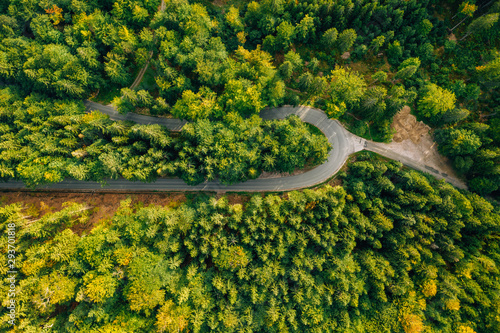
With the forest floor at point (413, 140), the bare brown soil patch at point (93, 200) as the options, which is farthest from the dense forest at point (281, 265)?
the forest floor at point (413, 140)

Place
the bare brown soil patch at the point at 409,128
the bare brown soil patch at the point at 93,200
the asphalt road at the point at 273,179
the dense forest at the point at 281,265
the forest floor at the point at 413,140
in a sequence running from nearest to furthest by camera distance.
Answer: the dense forest at the point at 281,265, the bare brown soil patch at the point at 93,200, the asphalt road at the point at 273,179, the forest floor at the point at 413,140, the bare brown soil patch at the point at 409,128

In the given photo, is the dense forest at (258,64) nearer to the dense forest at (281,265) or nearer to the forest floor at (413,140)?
the forest floor at (413,140)

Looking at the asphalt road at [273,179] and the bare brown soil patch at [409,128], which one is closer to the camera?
the asphalt road at [273,179]

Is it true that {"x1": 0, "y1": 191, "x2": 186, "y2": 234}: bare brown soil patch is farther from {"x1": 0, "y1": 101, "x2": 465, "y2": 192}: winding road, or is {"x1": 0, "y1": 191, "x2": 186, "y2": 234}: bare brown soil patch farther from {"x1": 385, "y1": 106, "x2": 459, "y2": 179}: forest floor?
{"x1": 385, "y1": 106, "x2": 459, "y2": 179}: forest floor

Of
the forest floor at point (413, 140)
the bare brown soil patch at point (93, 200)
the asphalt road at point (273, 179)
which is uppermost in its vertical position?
the forest floor at point (413, 140)

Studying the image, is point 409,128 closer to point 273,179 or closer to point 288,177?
point 288,177

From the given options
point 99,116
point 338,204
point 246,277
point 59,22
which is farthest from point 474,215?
point 59,22

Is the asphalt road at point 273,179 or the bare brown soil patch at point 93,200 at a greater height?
the asphalt road at point 273,179

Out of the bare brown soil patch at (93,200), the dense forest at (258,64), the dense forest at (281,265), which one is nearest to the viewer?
the dense forest at (281,265)
